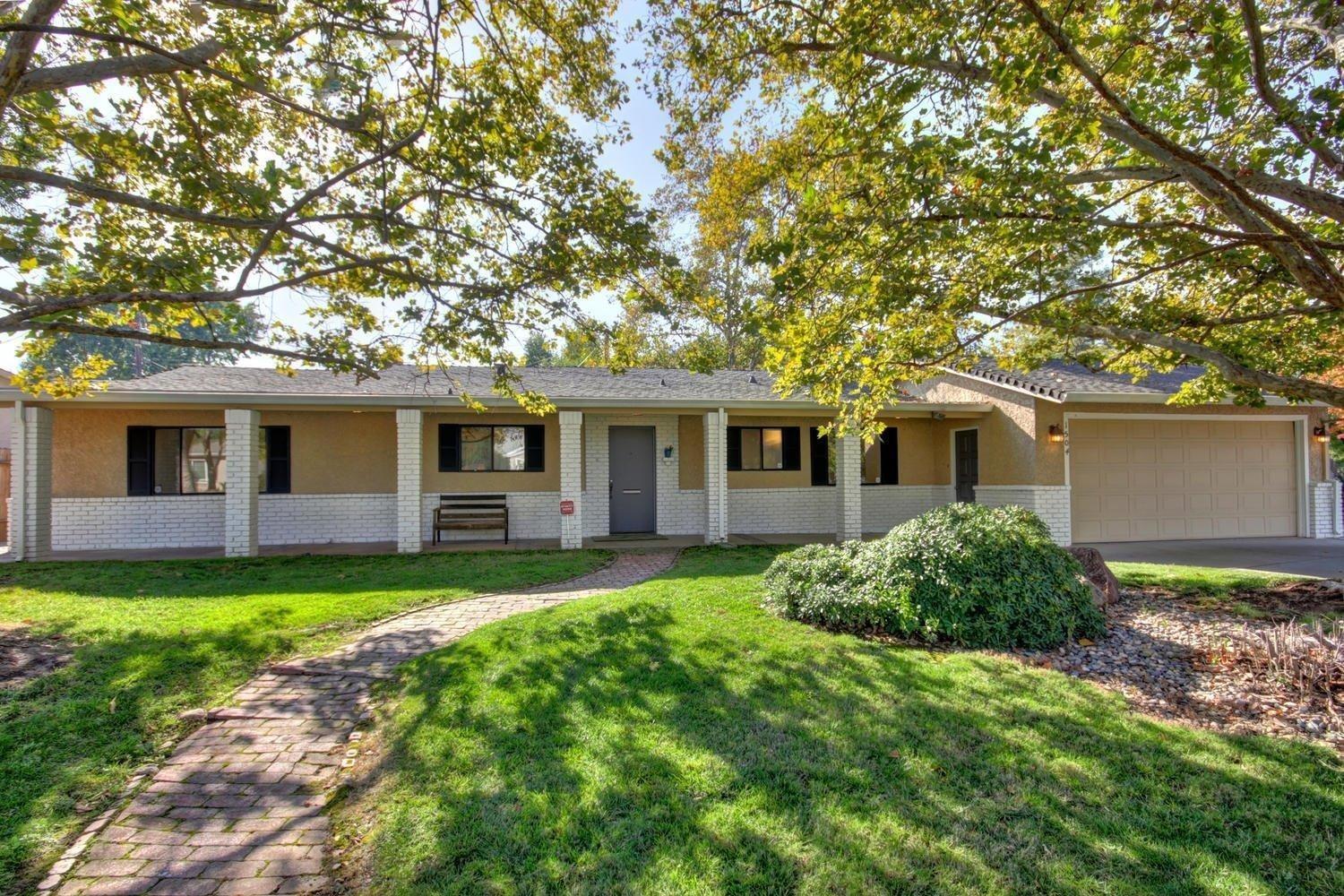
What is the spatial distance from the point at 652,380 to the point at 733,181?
7.22 meters

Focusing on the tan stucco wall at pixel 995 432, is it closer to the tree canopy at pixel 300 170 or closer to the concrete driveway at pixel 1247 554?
the concrete driveway at pixel 1247 554

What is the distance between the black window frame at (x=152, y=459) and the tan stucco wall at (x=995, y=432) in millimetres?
13570

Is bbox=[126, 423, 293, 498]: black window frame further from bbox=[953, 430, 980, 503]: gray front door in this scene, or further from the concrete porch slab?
bbox=[953, 430, 980, 503]: gray front door

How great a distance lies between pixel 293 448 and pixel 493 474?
3731 mm

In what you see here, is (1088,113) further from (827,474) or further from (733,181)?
(827,474)

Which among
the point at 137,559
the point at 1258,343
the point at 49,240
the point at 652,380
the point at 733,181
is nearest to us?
the point at 49,240

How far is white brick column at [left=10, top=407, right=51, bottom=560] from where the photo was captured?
31.9 feet

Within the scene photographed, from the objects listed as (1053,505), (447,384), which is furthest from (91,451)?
(1053,505)

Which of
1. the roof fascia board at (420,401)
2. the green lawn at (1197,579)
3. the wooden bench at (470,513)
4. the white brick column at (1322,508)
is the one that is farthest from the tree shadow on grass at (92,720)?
the white brick column at (1322,508)

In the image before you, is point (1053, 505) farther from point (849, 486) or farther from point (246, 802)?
point (246, 802)

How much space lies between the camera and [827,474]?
45.8 ft

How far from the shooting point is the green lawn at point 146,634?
3.11m

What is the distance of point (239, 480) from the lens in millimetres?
10320

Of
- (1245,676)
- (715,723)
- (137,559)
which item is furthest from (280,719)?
(137,559)
